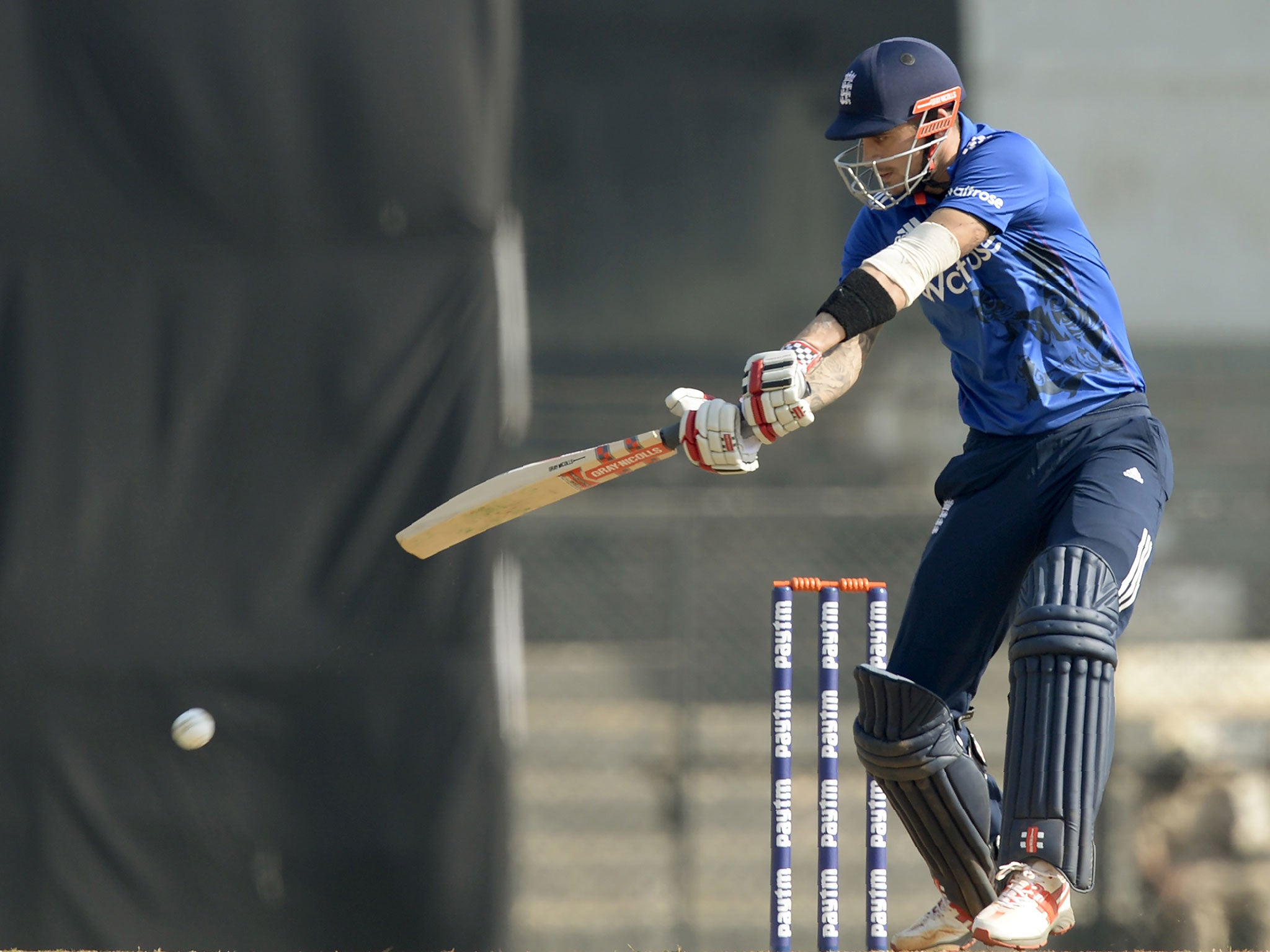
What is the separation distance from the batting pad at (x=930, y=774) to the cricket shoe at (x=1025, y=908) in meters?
0.34

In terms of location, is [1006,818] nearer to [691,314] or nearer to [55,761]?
[691,314]

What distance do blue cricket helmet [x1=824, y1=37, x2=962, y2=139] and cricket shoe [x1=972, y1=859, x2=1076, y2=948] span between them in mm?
1307

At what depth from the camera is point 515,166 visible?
12.9 ft

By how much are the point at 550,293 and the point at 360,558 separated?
94cm

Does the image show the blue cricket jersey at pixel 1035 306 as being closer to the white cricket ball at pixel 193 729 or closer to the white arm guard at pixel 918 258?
the white arm guard at pixel 918 258

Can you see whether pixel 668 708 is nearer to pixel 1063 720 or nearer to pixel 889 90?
pixel 1063 720

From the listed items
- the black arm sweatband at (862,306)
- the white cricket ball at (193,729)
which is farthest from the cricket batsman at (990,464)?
the white cricket ball at (193,729)

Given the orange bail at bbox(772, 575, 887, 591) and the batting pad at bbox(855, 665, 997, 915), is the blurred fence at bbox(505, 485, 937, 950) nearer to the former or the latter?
the orange bail at bbox(772, 575, 887, 591)

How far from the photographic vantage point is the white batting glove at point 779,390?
2.24 metres

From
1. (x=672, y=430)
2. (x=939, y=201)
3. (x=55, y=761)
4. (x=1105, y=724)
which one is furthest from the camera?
(x=55, y=761)

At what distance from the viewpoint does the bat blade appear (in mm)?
2496

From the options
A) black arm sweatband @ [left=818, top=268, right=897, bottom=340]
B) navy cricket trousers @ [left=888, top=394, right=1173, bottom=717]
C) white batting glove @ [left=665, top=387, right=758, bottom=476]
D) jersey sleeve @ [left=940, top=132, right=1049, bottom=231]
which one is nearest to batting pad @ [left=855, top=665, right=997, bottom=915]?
navy cricket trousers @ [left=888, top=394, right=1173, bottom=717]

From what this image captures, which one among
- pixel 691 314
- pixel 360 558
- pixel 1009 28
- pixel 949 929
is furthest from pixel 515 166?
pixel 949 929

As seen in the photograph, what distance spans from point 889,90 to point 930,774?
126 cm
